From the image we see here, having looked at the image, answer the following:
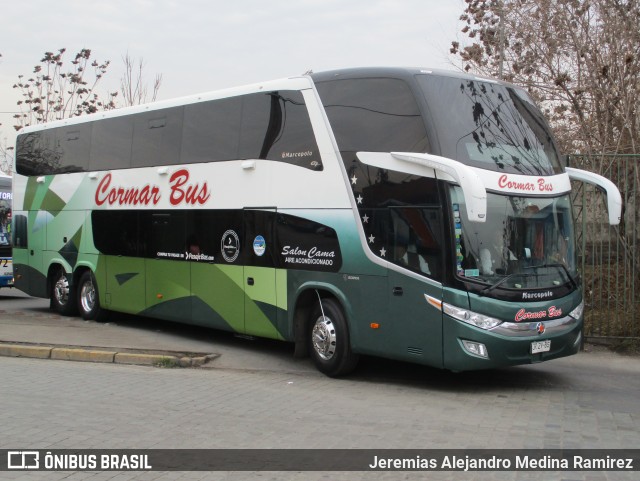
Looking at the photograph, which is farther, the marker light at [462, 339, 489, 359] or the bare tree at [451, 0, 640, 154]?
the bare tree at [451, 0, 640, 154]

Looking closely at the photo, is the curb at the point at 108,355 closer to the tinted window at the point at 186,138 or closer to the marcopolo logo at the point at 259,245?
the marcopolo logo at the point at 259,245

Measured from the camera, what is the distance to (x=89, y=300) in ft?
50.9

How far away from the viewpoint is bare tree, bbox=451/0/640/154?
14883 millimetres

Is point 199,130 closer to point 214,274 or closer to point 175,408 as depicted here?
point 214,274

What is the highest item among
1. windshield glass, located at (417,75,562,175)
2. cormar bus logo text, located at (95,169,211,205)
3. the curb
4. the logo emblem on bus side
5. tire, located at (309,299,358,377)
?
windshield glass, located at (417,75,562,175)

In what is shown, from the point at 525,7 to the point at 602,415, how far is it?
11.6 meters

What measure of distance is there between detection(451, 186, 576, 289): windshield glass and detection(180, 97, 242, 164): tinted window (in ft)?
13.8

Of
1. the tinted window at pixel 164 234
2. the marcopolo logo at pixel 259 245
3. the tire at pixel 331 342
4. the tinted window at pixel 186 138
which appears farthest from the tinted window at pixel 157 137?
the tire at pixel 331 342

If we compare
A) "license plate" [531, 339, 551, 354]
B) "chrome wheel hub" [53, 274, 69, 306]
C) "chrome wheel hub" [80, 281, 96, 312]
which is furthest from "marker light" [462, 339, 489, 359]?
"chrome wheel hub" [53, 274, 69, 306]

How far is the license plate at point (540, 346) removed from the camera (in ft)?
29.5

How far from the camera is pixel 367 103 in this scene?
32.0 feet

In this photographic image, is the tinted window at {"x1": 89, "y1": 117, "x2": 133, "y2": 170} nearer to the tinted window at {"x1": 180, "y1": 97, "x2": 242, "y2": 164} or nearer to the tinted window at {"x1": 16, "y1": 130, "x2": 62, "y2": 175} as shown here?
the tinted window at {"x1": 16, "y1": 130, "x2": 62, "y2": 175}

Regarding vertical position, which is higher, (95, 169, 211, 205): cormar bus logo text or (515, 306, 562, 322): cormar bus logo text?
(95, 169, 211, 205): cormar bus logo text

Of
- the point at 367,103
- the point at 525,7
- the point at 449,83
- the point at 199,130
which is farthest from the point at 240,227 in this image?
the point at 525,7
